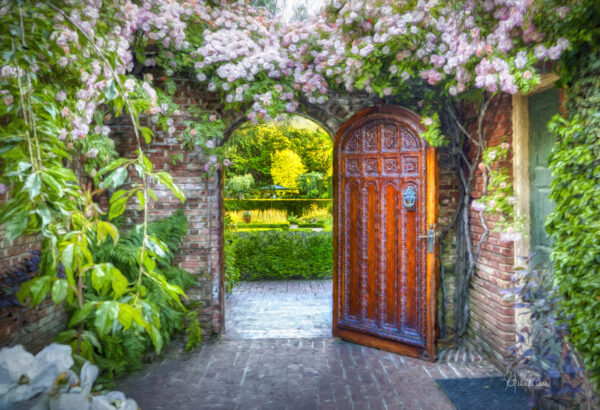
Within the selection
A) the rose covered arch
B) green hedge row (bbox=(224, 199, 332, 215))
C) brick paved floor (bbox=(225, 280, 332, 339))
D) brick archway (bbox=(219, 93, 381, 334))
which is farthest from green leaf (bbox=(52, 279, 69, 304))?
green hedge row (bbox=(224, 199, 332, 215))

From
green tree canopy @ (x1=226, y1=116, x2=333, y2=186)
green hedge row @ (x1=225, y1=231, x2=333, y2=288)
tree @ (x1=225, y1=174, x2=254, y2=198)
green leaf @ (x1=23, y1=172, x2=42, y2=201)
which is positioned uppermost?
green tree canopy @ (x1=226, y1=116, x2=333, y2=186)

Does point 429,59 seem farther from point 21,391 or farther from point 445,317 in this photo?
point 21,391

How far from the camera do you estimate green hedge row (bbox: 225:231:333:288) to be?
307 inches

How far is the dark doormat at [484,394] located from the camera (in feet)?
10.3

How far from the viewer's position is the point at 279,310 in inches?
230

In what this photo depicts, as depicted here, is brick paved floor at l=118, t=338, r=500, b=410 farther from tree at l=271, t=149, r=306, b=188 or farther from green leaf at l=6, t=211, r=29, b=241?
tree at l=271, t=149, r=306, b=188

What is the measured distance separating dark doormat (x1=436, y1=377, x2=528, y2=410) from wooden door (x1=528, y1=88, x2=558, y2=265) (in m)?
1.12

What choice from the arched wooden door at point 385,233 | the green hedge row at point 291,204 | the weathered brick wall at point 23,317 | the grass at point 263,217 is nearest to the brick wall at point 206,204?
Result: the arched wooden door at point 385,233

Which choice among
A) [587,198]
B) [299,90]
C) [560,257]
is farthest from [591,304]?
[299,90]

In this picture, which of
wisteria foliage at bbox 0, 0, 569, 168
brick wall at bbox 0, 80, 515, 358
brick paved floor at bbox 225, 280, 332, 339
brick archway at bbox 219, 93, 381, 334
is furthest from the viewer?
brick paved floor at bbox 225, 280, 332, 339

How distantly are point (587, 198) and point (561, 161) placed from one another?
346 millimetres

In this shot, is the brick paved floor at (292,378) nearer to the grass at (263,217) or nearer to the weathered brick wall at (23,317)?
the weathered brick wall at (23,317)

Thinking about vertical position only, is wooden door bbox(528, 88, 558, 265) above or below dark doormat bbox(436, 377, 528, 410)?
above

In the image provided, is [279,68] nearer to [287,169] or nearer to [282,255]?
[282,255]
